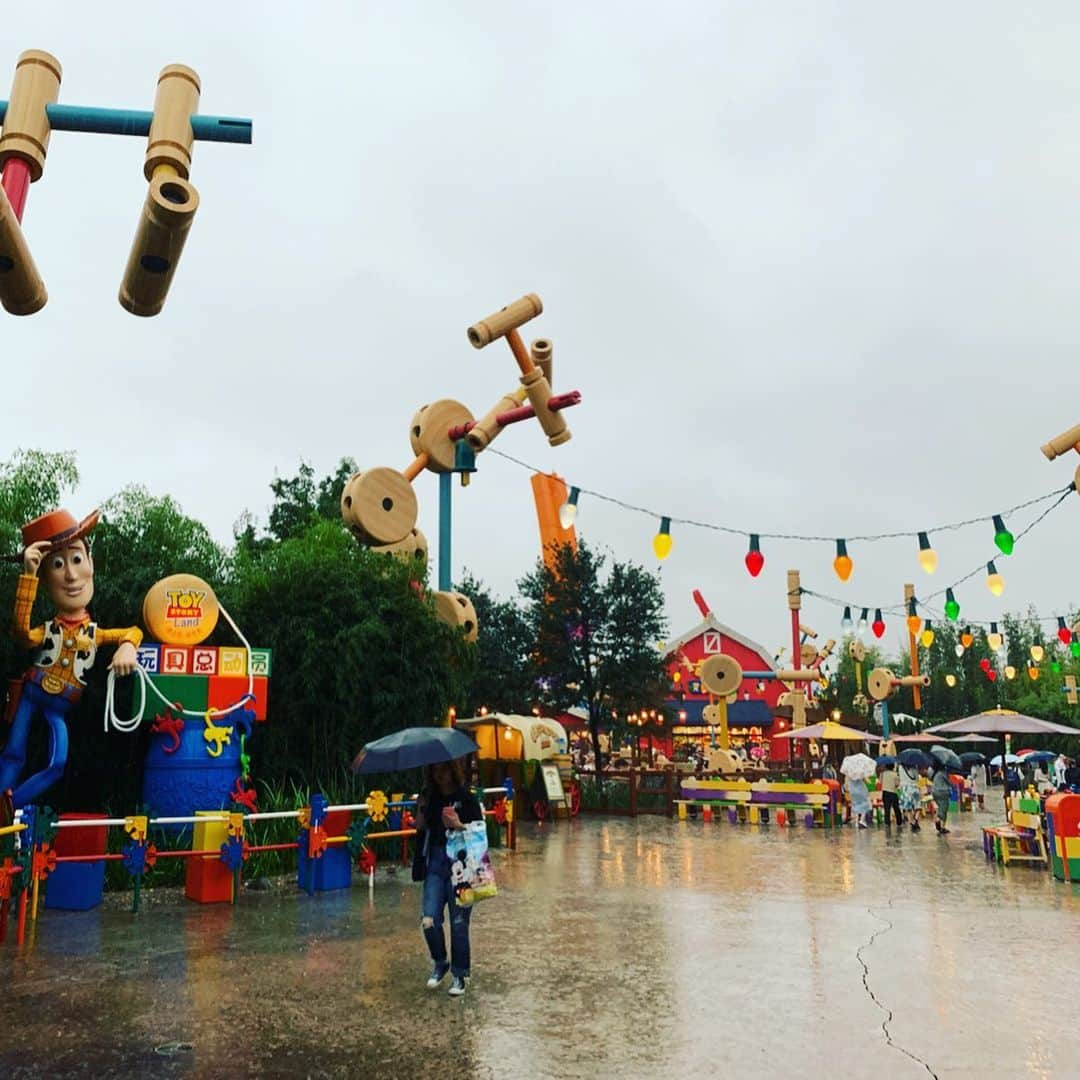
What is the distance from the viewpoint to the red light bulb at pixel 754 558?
15.0 metres

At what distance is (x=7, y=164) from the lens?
406 cm

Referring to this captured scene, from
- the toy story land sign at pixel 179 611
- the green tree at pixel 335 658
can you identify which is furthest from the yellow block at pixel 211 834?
the green tree at pixel 335 658

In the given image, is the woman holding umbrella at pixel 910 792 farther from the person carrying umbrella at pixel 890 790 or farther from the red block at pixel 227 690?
the red block at pixel 227 690

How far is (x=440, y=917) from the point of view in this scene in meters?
6.29

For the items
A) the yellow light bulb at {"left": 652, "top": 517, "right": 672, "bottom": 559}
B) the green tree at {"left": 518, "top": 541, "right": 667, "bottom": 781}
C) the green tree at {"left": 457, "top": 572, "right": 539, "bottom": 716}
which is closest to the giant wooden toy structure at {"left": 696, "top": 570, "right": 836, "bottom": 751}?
the green tree at {"left": 518, "top": 541, "right": 667, "bottom": 781}

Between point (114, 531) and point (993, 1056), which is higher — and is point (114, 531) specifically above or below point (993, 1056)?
above

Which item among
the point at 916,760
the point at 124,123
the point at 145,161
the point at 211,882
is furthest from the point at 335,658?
the point at 916,760

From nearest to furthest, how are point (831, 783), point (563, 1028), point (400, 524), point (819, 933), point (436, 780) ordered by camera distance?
1. point (563, 1028)
2. point (436, 780)
3. point (819, 933)
4. point (400, 524)
5. point (831, 783)

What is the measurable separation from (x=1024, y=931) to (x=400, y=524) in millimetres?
9719

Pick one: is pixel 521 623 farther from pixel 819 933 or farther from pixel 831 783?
pixel 819 933

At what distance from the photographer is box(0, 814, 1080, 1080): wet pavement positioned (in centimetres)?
485

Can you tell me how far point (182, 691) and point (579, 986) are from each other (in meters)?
6.54

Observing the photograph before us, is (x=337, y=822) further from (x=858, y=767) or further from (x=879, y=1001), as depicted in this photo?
(x=858, y=767)

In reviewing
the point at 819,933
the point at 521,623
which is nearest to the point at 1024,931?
the point at 819,933
